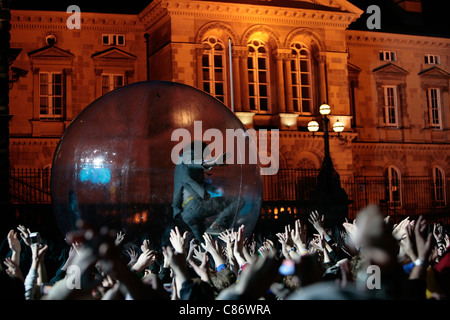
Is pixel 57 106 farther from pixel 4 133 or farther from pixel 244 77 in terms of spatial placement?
pixel 4 133

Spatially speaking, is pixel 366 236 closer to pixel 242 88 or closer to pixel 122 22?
pixel 242 88

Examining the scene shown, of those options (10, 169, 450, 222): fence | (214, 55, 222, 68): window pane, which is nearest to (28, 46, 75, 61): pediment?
(10, 169, 450, 222): fence

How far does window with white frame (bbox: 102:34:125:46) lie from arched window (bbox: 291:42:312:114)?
23.9ft

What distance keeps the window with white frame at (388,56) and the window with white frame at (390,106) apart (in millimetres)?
1383

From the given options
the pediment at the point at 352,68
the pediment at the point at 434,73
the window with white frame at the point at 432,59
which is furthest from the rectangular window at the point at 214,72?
the window with white frame at the point at 432,59

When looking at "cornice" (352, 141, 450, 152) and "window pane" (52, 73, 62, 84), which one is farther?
"cornice" (352, 141, 450, 152)

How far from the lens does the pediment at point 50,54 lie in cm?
2927

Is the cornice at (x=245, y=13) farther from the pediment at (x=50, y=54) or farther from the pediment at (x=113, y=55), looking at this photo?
the pediment at (x=50, y=54)

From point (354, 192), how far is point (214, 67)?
7891 millimetres

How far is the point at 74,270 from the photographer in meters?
4.10

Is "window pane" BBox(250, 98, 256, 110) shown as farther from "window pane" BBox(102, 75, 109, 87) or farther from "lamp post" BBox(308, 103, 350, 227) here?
"lamp post" BBox(308, 103, 350, 227)

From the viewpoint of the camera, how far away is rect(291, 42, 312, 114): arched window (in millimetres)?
30141

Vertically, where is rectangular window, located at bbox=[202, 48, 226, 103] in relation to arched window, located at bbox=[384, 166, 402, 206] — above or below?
above

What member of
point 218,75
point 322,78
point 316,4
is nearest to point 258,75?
point 218,75
